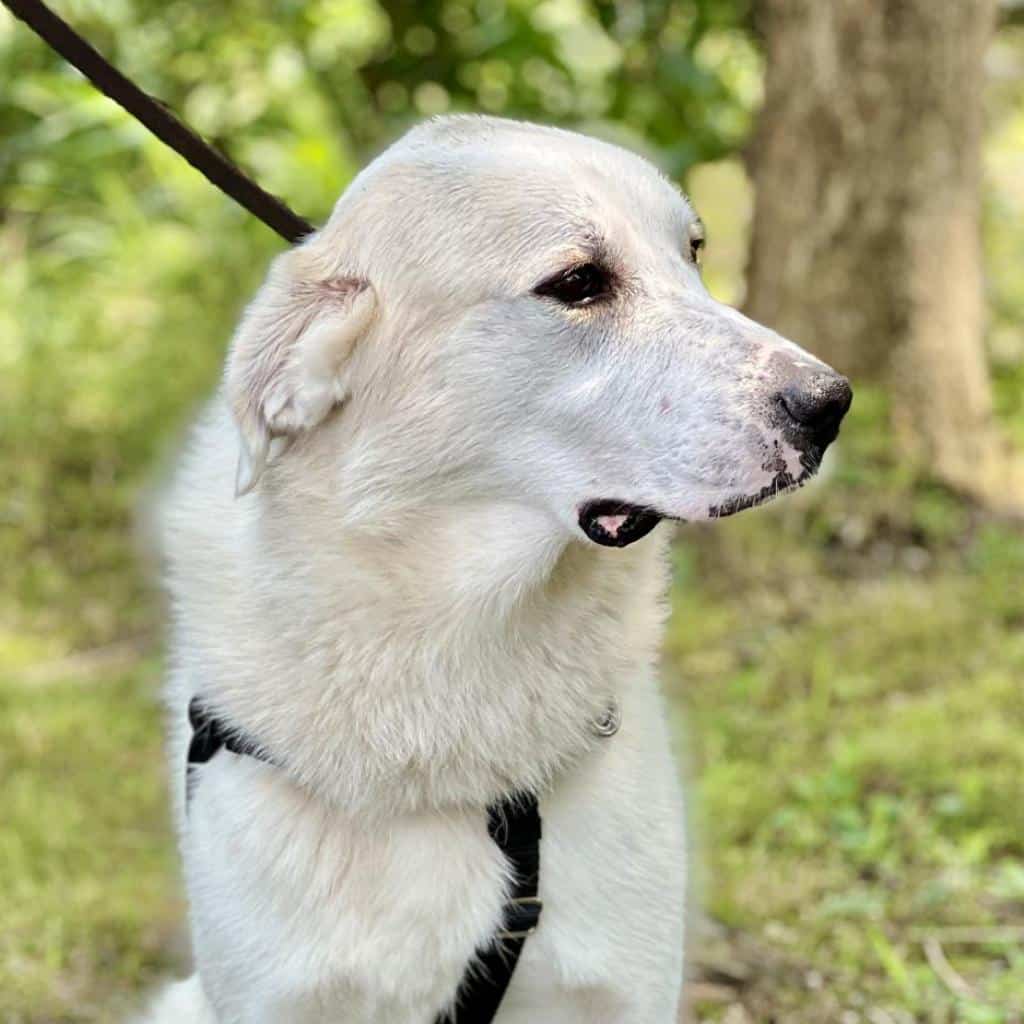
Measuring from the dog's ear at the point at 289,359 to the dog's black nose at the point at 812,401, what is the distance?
2.01 feet

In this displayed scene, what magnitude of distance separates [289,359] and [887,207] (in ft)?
12.4

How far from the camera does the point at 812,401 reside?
207cm

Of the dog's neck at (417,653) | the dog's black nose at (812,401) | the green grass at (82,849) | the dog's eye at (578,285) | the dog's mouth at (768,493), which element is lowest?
the green grass at (82,849)

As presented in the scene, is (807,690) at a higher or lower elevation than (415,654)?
lower

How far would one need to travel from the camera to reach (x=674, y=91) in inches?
265

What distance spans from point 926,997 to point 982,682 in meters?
1.54

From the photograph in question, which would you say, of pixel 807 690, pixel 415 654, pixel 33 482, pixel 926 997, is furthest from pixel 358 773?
pixel 33 482

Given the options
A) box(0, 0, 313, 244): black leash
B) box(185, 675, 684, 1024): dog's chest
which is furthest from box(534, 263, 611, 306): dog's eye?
box(185, 675, 684, 1024): dog's chest

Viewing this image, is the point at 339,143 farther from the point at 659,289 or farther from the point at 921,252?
the point at 659,289

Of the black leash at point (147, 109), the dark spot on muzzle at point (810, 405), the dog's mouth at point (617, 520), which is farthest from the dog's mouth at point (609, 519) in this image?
the black leash at point (147, 109)

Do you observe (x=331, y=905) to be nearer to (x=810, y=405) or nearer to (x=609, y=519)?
(x=609, y=519)

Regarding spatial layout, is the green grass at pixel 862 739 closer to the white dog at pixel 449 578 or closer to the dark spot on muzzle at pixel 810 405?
the white dog at pixel 449 578

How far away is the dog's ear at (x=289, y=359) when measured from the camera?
2193 millimetres

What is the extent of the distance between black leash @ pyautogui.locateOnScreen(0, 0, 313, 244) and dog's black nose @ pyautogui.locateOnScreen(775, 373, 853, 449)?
0.89 meters
